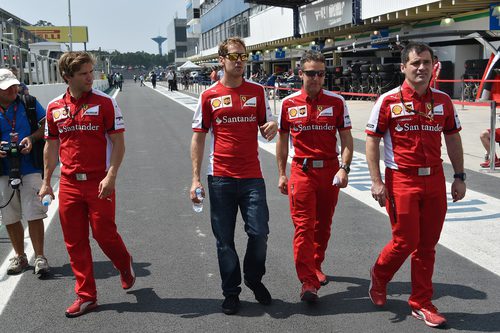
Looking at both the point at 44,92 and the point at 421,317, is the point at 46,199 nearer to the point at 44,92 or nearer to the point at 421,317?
the point at 421,317

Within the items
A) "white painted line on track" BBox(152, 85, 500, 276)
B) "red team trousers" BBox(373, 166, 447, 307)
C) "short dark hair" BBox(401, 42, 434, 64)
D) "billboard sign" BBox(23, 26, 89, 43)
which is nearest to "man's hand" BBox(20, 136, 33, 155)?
→ "red team trousers" BBox(373, 166, 447, 307)

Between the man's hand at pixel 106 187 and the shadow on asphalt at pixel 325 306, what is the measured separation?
87 cm

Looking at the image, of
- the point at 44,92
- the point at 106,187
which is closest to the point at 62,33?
the point at 44,92

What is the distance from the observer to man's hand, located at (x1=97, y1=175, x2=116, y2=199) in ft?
13.2

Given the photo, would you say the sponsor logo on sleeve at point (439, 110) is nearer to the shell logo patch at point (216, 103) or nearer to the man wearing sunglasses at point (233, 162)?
the man wearing sunglasses at point (233, 162)

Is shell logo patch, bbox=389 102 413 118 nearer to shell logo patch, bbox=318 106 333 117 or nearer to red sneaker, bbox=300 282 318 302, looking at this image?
shell logo patch, bbox=318 106 333 117

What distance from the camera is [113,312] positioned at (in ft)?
13.6

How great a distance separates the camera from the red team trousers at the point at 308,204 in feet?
13.7

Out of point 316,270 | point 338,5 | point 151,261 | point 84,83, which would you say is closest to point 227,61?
point 84,83

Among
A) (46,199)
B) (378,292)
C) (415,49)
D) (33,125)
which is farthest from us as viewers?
(33,125)

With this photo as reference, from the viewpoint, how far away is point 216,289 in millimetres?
4551

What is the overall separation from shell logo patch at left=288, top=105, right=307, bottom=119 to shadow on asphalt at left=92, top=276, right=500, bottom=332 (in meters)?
1.39

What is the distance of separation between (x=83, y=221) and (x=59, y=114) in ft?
2.63

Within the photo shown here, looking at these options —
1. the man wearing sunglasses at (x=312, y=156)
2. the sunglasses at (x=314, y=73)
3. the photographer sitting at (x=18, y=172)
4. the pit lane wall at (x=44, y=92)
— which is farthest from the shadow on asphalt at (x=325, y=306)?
the pit lane wall at (x=44, y=92)
